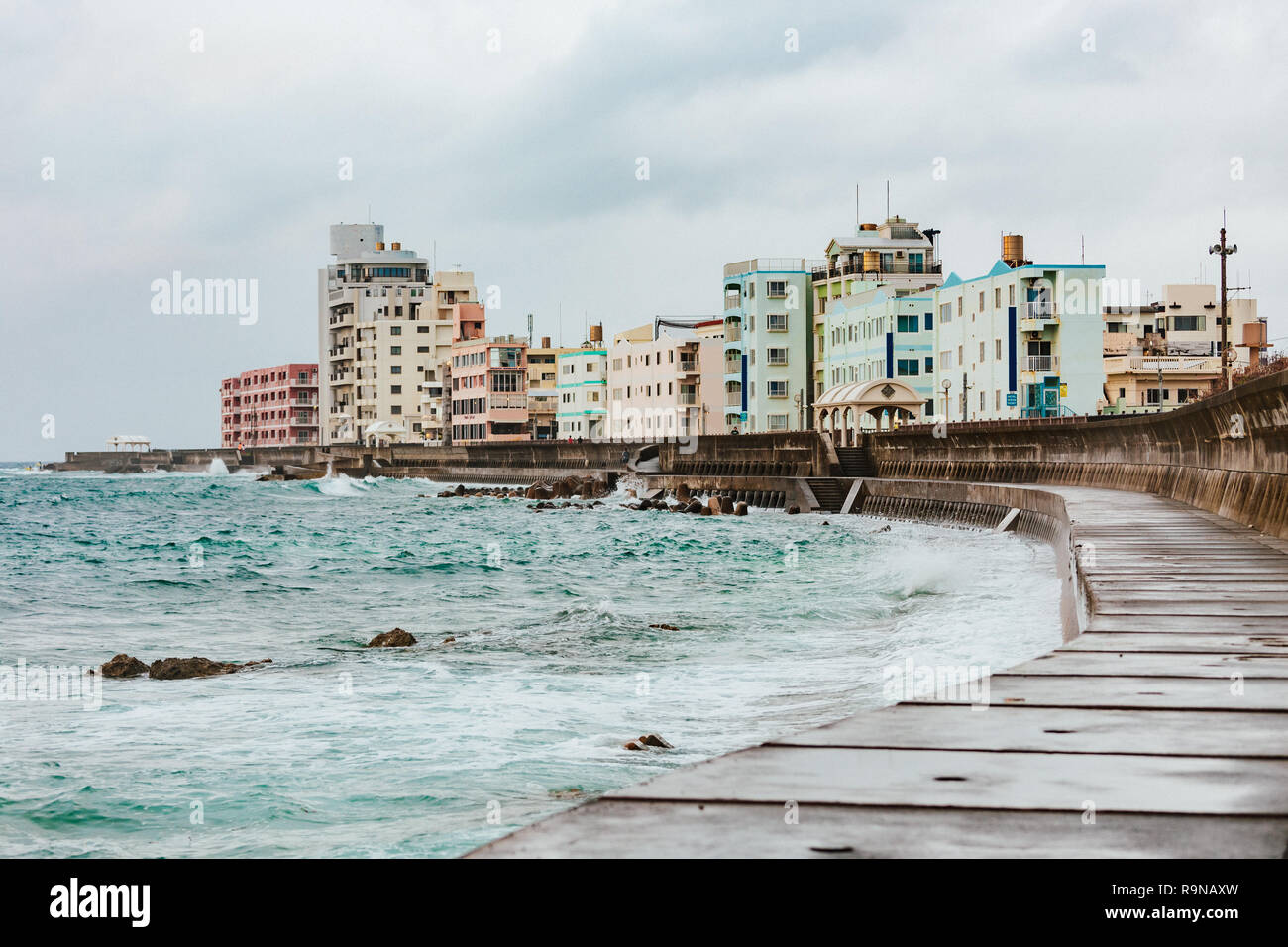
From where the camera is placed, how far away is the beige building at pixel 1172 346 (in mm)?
79062

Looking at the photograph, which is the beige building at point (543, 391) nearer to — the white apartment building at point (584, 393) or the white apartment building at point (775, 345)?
the white apartment building at point (584, 393)

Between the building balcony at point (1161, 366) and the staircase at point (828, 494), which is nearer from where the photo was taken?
the staircase at point (828, 494)

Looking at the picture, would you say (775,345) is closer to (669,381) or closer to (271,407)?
(669,381)

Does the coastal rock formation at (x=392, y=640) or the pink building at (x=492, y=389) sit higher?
the pink building at (x=492, y=389)

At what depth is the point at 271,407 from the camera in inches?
6727

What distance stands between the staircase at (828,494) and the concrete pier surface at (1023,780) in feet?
157

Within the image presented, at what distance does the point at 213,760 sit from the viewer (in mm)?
11102

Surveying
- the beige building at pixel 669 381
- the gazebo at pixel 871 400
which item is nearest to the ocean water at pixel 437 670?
the gazebo at pixel 871 400

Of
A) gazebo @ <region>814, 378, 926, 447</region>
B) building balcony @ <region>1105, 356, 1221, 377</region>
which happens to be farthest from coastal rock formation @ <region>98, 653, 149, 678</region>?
building balcony @ <region>1105, 356, 1221, 377</region>

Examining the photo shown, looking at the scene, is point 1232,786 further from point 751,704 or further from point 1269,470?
point 1269,470

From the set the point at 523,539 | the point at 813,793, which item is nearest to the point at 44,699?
the point at 813,793

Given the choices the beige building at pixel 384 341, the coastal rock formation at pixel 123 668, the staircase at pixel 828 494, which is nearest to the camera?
the coastal rock formation at pixel 123 668

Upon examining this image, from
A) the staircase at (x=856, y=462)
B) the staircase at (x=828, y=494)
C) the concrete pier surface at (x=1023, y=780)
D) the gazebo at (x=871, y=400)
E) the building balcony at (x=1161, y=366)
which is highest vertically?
the building balcony at (x=1161, y=366)

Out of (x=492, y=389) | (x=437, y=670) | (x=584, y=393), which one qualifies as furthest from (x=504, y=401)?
(x=437, y=670)
